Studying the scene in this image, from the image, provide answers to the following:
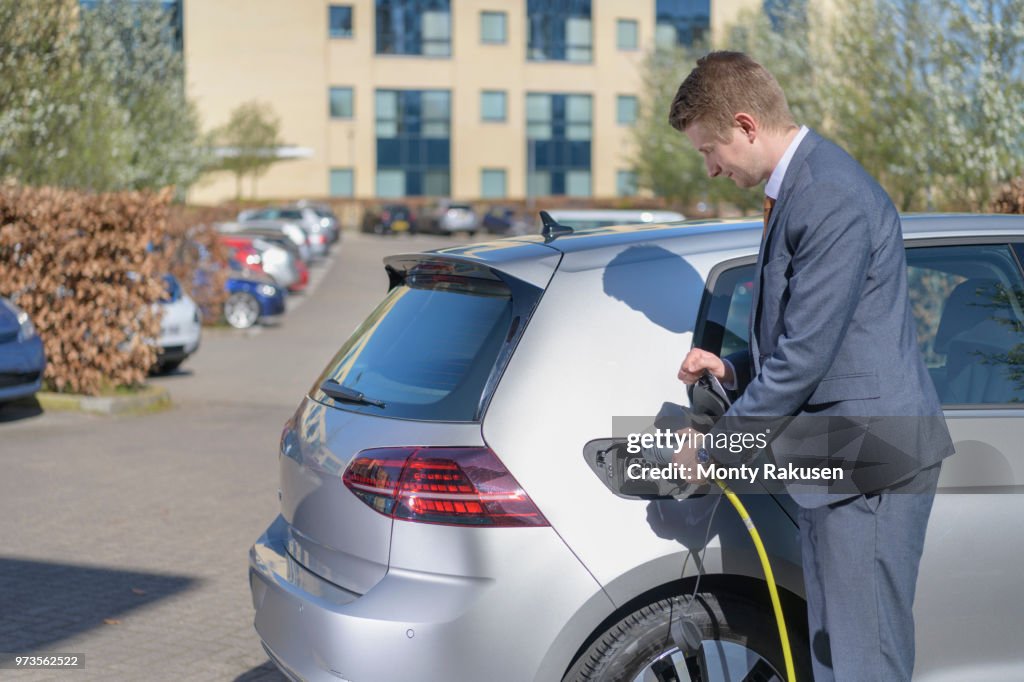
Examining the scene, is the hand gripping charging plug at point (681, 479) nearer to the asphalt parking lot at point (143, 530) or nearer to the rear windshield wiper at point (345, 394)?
the rear windshield wiper at point (345, 394)

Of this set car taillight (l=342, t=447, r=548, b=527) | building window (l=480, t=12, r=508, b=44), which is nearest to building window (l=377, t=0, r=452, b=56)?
building window (l=480, t=12, r=508, b=44)

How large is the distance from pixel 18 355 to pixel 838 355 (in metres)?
9.45

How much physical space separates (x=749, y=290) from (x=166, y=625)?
11.0ft

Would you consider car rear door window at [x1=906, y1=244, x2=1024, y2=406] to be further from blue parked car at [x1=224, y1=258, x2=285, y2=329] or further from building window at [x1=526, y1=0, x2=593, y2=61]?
building window at [x1=526, y1=0, x2=593, y2=61]

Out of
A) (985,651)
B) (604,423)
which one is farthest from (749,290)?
(985,651)

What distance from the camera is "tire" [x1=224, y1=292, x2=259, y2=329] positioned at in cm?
2214

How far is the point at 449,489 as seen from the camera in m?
3.26

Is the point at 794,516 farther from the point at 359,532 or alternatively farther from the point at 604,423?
the point at 359,532

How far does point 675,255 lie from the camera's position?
3.55 metres

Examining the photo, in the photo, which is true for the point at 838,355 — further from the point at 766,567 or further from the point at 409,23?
the point at 409,23

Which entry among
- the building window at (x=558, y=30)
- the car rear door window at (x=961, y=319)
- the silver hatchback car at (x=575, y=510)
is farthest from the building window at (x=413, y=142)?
the silver hatchback car at (x=575, y=510)

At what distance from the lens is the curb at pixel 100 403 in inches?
478

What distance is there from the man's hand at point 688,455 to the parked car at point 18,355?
29.3 ft

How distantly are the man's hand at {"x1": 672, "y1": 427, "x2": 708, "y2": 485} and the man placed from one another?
0.56ft
